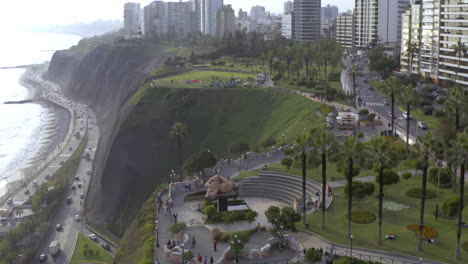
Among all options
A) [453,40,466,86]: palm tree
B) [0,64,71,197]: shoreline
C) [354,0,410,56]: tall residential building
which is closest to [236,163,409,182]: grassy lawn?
[453,40,466,86]: palm tree

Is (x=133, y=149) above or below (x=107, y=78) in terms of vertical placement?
below

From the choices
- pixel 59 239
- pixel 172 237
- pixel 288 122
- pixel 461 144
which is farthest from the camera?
pixel 288 122

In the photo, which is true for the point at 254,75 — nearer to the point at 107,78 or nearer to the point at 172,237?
the point at 107,78

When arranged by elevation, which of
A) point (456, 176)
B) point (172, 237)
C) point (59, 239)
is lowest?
point (59, 239)

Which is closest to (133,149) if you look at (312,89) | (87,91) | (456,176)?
(312,89)

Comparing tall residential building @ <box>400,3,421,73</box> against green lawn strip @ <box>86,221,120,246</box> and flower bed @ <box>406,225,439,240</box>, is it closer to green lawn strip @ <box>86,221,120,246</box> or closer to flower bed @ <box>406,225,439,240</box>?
green lawn strip @ <box>86,221,120,246</box>

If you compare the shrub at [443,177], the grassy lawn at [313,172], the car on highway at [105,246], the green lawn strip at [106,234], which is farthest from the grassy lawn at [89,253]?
the shrub at [443,177]
